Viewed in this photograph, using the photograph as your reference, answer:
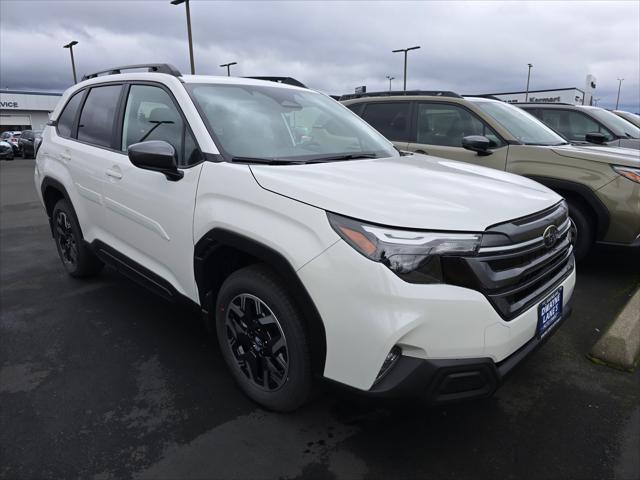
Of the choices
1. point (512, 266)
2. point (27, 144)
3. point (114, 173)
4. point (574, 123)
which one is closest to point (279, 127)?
point (114, 173)

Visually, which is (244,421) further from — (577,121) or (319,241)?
(577,121)

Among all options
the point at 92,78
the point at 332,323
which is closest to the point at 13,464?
the point at 332,323

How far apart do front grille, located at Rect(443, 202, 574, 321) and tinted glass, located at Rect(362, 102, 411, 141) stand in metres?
3.69

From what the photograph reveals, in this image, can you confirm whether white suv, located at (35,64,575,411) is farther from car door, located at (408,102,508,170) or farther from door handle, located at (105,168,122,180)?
car door, located at (408,102,508,170)

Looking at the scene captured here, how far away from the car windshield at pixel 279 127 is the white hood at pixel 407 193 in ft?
0.85

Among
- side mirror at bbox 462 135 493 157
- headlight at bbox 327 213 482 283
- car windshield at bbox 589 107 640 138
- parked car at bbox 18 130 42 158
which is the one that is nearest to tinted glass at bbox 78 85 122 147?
headlight at bbox 327 213 482 283

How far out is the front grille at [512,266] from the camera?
186 centimetres

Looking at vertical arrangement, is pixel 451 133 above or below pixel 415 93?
below

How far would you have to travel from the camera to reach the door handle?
315 cm

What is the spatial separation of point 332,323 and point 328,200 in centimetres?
51

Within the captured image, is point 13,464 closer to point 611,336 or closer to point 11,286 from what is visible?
point 11,286

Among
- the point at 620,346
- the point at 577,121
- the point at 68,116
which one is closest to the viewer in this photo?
the point at 620,346

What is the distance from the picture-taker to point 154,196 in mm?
2807

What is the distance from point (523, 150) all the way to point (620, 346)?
2485 millimetres
